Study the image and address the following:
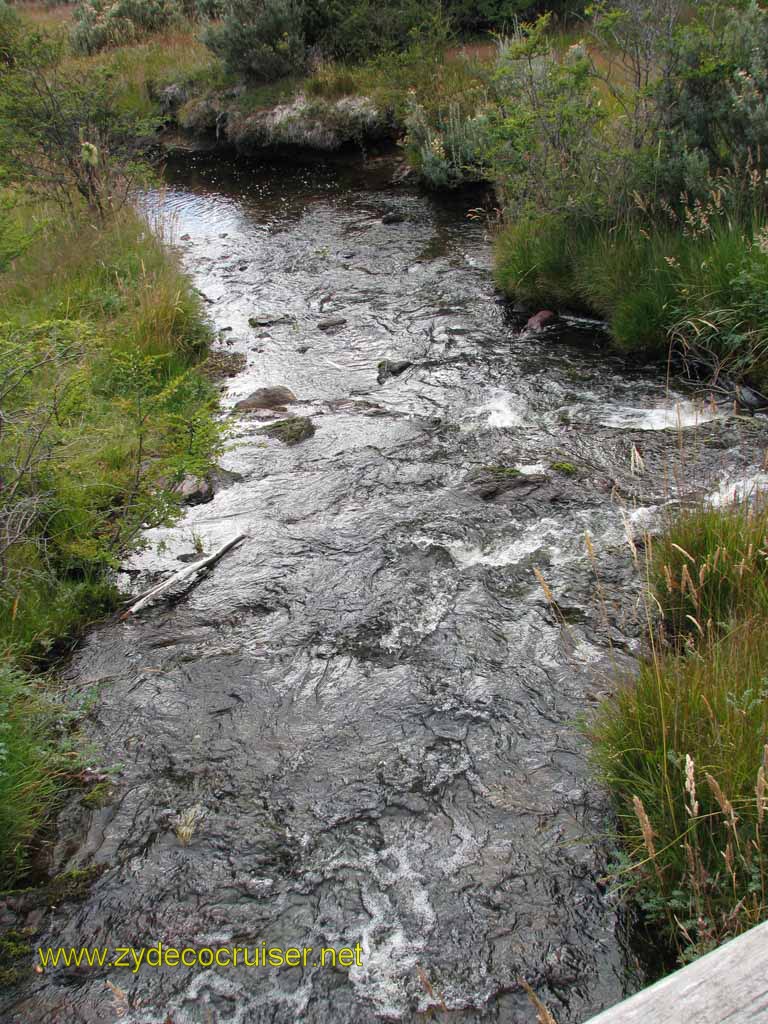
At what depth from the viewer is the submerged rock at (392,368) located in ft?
25.1

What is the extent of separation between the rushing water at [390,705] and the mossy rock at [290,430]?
3.7 inches

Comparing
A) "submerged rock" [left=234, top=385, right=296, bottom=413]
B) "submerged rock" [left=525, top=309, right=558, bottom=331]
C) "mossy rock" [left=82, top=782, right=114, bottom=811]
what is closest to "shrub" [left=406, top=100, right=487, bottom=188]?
"submerged rock" [left=525, top=309, right=558, bottom=331]

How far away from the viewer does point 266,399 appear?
7.39 metres

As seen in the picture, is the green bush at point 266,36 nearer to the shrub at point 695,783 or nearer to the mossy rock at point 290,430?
the mossy rock at point 290,430

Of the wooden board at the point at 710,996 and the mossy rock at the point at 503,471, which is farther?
the mossy rock at the point at 503,471

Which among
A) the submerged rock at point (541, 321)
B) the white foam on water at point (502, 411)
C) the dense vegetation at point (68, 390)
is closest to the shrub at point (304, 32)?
the dense vegetation at point (68, 390)

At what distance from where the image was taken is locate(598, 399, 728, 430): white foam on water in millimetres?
5949

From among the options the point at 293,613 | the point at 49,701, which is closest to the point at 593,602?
the point at 293,613

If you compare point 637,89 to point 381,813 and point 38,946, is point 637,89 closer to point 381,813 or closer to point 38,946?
point 381,813

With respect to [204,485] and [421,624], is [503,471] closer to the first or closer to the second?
[421,624]

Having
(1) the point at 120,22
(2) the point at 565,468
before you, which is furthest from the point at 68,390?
(1) the point at 120,22

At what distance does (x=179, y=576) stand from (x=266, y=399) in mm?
2943

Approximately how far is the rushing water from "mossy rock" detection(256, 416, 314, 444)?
0.09 m

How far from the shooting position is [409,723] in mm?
3668
